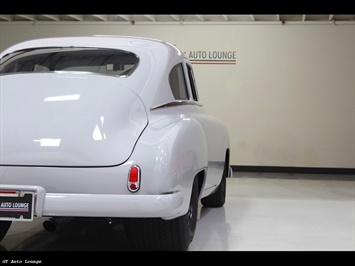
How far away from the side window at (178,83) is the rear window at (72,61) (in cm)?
33

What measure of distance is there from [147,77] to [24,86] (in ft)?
2.72

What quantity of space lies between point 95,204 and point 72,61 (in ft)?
4.65

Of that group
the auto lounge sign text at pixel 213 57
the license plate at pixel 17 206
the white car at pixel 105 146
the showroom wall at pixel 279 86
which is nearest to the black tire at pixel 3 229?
the white car at pixel 105 146

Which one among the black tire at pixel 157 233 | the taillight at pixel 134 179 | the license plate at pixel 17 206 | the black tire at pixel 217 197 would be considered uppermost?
the taillight at pixel 134 179

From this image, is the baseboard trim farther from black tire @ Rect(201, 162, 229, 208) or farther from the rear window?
the rear window

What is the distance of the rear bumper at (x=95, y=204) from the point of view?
2969 millimetres

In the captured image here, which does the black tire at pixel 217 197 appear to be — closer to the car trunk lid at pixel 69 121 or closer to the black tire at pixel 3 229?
the black tire at pixel 3 229

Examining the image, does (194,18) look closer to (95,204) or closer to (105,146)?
(105,146)

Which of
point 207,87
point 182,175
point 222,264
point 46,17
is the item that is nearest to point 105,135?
point 182,175

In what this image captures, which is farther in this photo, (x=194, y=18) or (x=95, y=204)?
(x=194, y=18)

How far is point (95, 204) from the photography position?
298 cm

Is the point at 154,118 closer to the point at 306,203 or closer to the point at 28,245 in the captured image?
the point at 28,245

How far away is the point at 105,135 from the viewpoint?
3.12 meters

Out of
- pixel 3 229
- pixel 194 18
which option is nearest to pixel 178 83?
pixel 3 229
